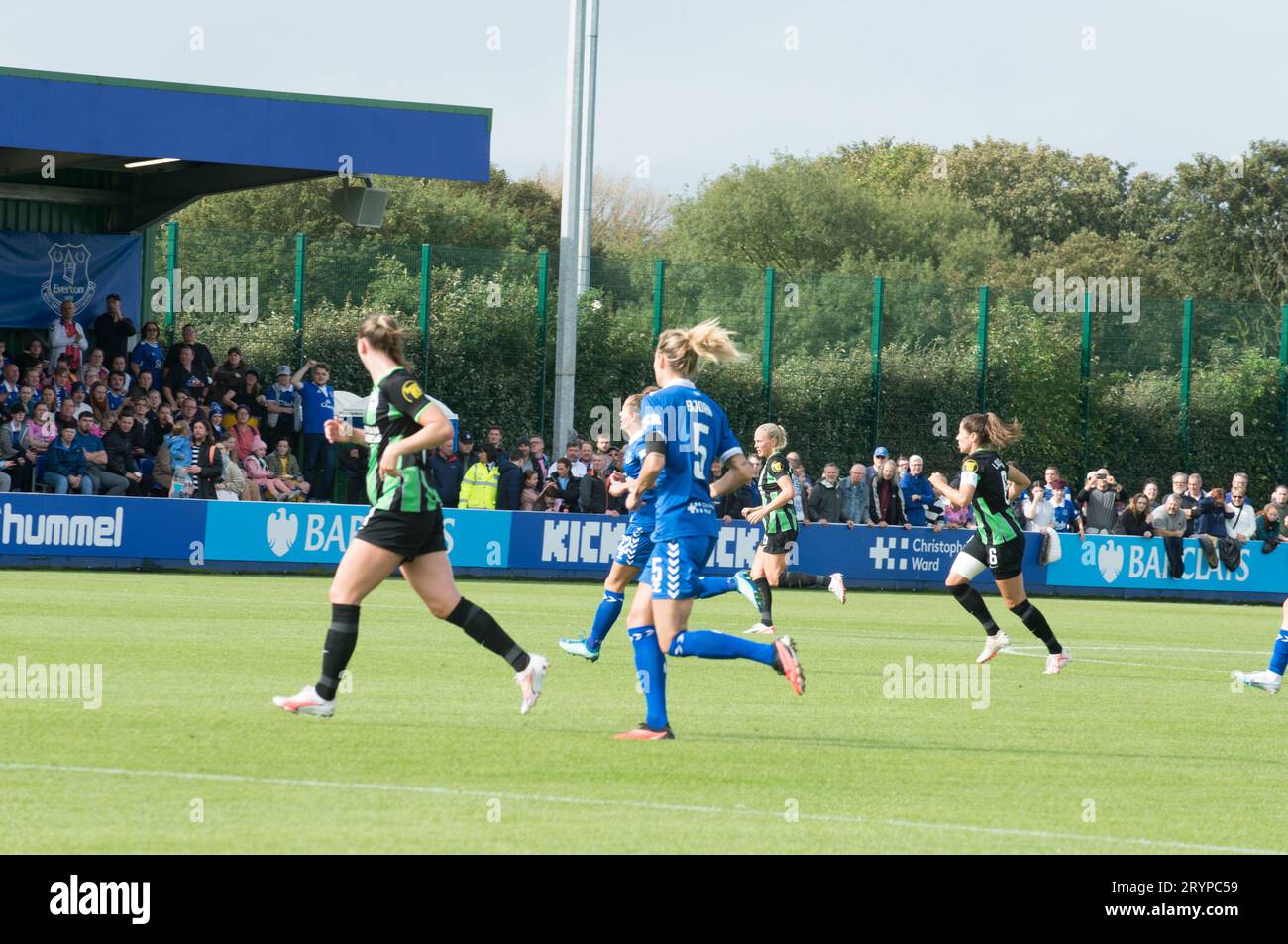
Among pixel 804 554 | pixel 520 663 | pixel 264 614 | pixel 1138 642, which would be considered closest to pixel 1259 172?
pixel 804 554

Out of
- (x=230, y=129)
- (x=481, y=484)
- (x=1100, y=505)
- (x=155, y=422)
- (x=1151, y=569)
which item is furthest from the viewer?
(x=1100, y=505)

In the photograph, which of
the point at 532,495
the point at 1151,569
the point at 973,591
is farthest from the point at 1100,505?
the point at 973,591

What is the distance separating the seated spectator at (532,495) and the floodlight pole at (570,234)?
2532 mm

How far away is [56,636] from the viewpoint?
14188 mm

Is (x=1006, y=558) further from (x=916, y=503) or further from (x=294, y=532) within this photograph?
(x=916, y=503)

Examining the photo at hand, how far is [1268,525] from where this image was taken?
31.0 m

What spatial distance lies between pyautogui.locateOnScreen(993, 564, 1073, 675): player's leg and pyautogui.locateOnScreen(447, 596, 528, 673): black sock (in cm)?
616

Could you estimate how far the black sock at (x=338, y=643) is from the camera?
9484 mm

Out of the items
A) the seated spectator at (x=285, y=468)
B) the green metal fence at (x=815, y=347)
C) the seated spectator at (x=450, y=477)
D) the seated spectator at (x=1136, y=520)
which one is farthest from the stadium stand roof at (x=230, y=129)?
the seated spectator at (x=1136, y=520)

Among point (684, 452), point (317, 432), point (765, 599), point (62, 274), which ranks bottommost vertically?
point (765, 599)

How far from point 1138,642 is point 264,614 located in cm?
913

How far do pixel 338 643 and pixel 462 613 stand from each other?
0.72 m

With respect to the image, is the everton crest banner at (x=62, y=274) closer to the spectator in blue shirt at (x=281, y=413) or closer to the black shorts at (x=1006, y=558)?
the spectator in blue shirt at (x=281, y=413)
